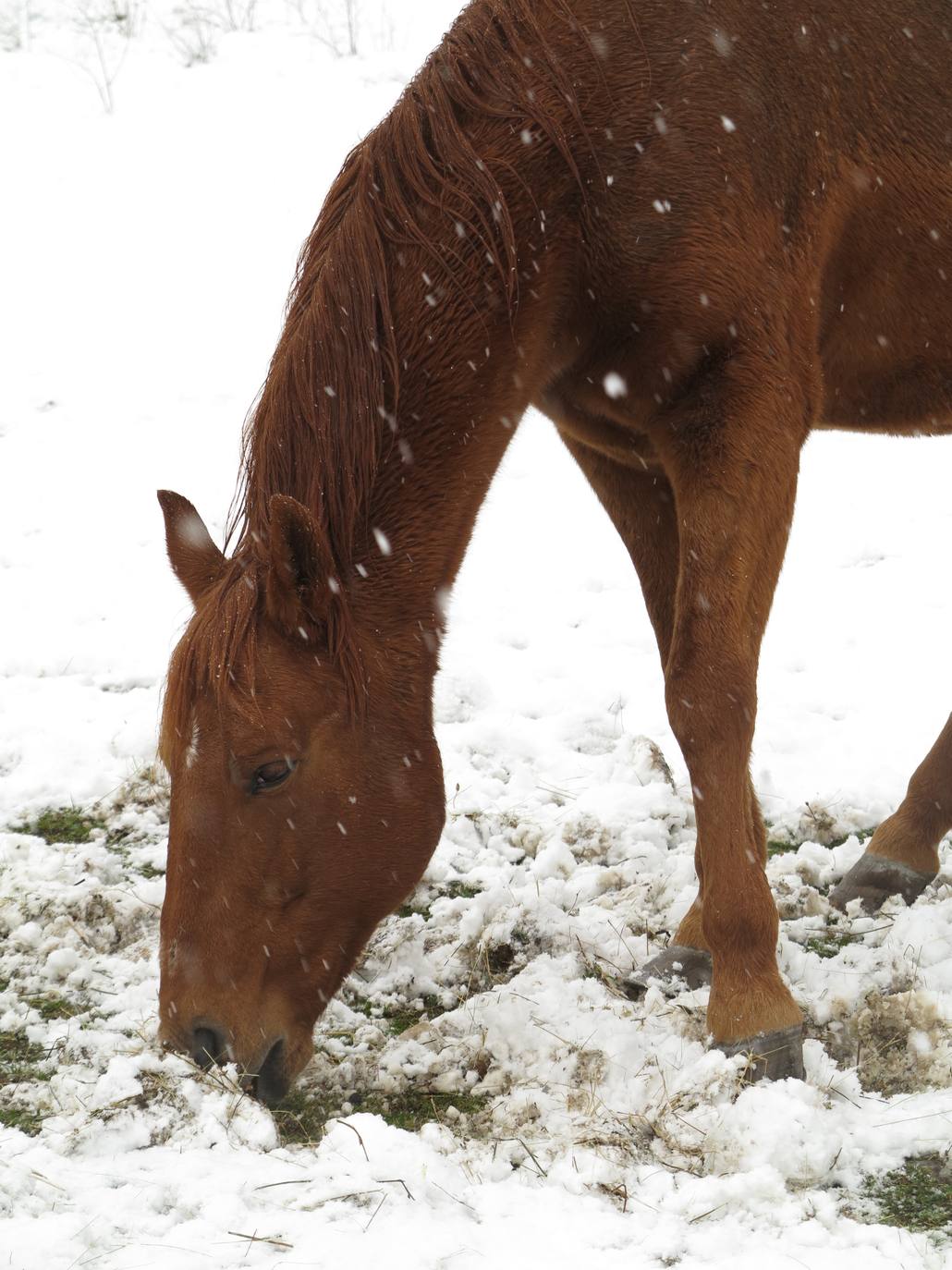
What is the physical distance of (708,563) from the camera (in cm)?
295

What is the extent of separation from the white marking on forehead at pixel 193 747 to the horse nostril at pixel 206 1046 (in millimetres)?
554

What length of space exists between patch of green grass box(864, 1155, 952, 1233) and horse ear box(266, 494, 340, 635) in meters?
1.60

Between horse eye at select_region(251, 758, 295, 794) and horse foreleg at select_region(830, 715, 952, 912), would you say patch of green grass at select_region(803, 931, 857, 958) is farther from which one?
horse eye at select_region(251, 758, 295, 794)

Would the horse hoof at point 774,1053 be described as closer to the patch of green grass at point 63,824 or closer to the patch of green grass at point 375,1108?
the patch of green grass at point 375,1108

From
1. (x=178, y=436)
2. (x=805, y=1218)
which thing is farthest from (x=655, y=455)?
(x=178, y=436)

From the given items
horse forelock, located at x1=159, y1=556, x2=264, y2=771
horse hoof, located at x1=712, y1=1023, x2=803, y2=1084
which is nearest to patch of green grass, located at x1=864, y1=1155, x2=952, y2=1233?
horse hoof, located at x1=712, y1=1023, x2=803, y2=1084

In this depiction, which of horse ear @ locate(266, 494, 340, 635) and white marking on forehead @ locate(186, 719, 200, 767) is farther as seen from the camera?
white marking on forehead @ locate(186, 719, 200, 767)

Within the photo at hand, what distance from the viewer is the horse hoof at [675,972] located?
3393mm

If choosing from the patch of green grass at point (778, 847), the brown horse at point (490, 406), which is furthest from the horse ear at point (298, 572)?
the patch of green grass at point (778, 847)

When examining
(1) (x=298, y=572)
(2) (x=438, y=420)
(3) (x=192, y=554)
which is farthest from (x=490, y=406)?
(3) (x=192, y=554)

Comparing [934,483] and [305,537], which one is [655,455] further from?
[934,483]

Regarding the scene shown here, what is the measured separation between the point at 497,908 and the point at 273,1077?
1106 millimetres

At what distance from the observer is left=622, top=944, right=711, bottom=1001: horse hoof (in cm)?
339

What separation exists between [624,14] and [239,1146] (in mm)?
2737
